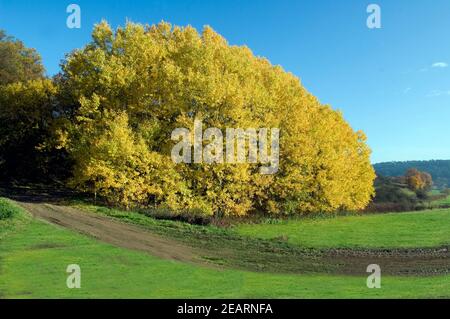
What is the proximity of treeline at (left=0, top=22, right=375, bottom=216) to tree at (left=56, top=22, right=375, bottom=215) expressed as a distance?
0.09 m

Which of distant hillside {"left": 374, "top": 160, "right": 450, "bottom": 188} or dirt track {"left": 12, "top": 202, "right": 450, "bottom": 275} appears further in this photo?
distant hillside {"left": 374, "top": 160, "right": 450, "bottom": 188}

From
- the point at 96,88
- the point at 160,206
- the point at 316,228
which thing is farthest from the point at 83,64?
the point at 316,228

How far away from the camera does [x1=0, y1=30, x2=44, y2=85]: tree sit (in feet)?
186

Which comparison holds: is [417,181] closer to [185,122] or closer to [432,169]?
[432,169]

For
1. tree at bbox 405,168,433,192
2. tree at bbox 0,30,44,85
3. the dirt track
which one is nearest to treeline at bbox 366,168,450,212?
tree at bbox 405,168,433,192

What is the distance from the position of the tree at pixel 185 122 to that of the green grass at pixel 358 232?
4016 millimetres

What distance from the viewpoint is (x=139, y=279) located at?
59.0 ft

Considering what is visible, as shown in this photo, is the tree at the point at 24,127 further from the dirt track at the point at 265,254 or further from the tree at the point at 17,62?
the dirt track at the point at 265,254

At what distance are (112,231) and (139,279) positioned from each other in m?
10.5

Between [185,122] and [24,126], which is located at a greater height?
[24,126]

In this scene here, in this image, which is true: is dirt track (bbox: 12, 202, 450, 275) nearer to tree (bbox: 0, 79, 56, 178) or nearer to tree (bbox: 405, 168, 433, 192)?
tree (bbox: 0, 79, 56, 178)

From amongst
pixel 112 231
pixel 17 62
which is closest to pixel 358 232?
pixel 112 231

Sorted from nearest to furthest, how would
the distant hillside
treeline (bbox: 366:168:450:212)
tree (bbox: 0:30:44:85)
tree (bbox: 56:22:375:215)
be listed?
tree (bbox: 56:22:375:215) < tree (bbox: 0:30:44:85) < treeline (bbox: 366:168:450:212) < the distant hillside
